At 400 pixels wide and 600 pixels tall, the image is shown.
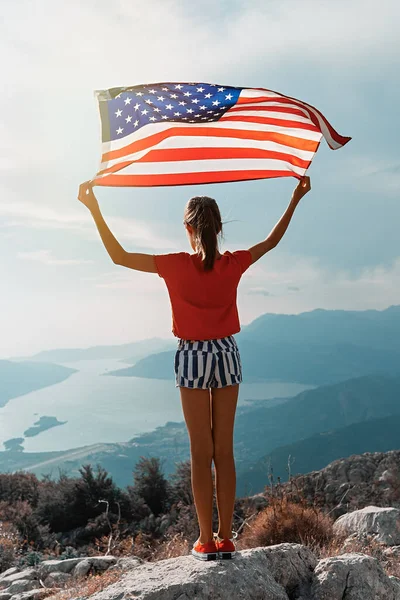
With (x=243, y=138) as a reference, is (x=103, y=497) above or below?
below

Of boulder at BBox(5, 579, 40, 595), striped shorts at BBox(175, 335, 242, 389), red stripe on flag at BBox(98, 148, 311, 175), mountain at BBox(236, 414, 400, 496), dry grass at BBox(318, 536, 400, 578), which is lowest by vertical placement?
mountain at BBox(236, 414, 400, 496)

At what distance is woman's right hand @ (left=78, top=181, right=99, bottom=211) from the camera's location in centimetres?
402

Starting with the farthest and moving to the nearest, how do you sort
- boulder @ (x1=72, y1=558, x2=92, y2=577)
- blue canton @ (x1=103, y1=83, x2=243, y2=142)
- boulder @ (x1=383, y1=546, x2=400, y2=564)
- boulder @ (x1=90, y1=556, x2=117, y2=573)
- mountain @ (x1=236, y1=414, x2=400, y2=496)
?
mountain @ (x1=236, y1=414, x2=400, y2=496)
boulder @ (x1=383, y1=546, x2=400, y2=564)
boulder @ (x1=90, y1=556, x2=117, y2=573)
boulder @ (x1=72, y1=558, x2=92, y2=577)
blue canton @ (x1=103, y1=83, x2=243, y2=142)

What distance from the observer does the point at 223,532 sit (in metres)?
4.18

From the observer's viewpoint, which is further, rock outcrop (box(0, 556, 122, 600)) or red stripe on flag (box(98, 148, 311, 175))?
rock outcrop (box(0, 556, 122, 600))

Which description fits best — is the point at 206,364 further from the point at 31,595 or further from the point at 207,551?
the point at 31,595

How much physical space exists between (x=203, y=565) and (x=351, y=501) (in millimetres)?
11439

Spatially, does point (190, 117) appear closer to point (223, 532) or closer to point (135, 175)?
point (135, 175)

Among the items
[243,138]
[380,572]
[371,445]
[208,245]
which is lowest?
[371,445]

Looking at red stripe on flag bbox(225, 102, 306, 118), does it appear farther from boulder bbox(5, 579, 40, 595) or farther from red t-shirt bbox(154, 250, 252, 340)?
boulder bbox(5, 579, 40, 595)

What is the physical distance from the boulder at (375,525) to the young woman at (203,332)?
618 cm

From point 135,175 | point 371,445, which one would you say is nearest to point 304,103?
point 135,175

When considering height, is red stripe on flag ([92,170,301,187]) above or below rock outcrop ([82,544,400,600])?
above

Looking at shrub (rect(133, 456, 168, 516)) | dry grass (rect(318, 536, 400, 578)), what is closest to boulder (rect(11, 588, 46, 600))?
dry grass (rect(318, 536, 400, 578))
